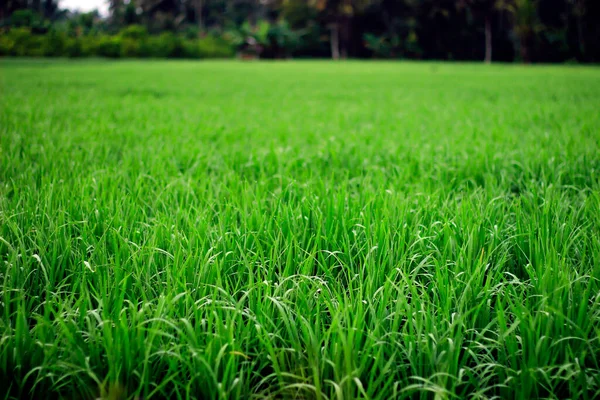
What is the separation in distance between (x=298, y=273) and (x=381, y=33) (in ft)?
150

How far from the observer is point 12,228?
1800 millimetres

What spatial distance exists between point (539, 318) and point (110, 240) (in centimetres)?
153

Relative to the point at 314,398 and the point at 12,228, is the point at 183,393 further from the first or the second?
the point at 12,228

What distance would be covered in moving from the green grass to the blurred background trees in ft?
101

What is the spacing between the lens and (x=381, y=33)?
143ft

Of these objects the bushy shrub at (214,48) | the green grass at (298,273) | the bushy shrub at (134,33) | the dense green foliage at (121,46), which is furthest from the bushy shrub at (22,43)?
the green grass at (298,273)

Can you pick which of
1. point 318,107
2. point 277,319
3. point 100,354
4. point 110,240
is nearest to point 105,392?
point 100,354

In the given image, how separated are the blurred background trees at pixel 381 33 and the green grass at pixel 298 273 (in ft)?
101

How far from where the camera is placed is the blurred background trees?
3509 cm

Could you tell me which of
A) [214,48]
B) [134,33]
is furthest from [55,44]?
[214,48]

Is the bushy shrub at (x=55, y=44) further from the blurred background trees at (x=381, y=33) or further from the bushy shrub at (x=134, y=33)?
the bushy shrub at (x=134, y=33)

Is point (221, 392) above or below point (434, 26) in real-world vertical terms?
below

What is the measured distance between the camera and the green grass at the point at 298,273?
1.15 meters

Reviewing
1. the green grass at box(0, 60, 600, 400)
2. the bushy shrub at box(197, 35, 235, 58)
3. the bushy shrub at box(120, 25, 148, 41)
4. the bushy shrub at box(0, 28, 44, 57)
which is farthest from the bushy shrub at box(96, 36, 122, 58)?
the green grass at box(0, 60, 600, 400)
